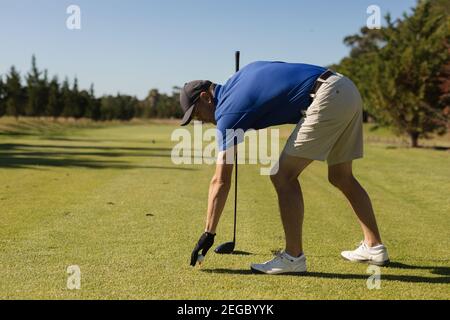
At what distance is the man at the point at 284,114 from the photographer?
4.75 metres

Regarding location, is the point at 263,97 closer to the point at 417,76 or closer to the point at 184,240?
the point at 184,240

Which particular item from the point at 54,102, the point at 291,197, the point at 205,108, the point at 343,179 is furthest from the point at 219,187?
the point at 54,102

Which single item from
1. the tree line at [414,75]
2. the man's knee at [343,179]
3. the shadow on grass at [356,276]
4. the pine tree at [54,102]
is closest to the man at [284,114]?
the shadow on grass at [356,276]

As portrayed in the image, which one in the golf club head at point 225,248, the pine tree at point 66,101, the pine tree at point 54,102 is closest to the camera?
the golf club head at point 225,248

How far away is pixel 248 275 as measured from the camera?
4820 millimetres

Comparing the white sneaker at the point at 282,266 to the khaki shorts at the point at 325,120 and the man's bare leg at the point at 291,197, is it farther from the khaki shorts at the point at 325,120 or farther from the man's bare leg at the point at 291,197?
the khaki shorts at the point at 325,120

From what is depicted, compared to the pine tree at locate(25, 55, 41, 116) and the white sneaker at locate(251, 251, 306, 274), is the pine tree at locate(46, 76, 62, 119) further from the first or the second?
the white sneaker at locate(251, 251, 306, 274)

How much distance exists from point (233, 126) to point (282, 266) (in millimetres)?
1282

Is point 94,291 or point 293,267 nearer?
point 94,291

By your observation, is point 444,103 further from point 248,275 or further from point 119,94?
point 119,94

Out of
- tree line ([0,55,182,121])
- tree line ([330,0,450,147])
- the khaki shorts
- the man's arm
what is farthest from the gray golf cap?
tree line ([0,55,182,121])

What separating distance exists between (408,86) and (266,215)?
28.4 meters
